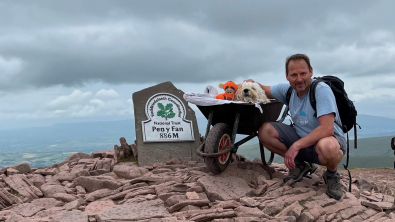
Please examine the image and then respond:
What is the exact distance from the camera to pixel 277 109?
228 inches

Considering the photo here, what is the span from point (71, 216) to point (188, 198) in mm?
1336

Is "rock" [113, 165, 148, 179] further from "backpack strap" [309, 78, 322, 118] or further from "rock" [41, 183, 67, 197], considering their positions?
"backpack strap" [309, 78, 322, 118]

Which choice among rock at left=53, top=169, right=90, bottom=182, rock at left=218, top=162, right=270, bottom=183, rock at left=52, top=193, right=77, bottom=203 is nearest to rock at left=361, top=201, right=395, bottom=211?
rock at left=218, top=162, right=270, bottom=183

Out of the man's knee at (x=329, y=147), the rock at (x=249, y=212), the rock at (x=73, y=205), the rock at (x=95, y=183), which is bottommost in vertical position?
the rock at (x=249, y=212)

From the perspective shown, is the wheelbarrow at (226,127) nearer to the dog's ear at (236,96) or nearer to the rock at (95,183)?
the dog's ear at (236,96)

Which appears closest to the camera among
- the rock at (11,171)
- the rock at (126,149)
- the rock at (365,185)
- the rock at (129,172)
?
the rock at (365,185)

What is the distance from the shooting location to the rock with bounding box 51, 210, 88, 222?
3811 mm

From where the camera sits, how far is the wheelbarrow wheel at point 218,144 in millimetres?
4719

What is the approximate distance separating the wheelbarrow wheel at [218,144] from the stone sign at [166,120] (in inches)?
78.5

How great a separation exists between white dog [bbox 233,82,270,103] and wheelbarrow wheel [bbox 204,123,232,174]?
48cm

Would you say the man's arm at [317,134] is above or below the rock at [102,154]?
above

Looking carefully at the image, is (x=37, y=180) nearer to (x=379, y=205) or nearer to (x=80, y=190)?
(x=80, y=190)

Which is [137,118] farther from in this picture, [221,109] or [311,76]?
[311,76]

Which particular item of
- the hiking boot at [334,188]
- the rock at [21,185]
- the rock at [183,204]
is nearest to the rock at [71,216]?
the rock at [183,204]
